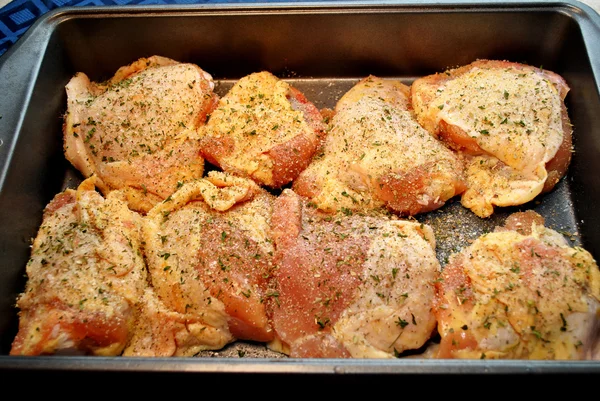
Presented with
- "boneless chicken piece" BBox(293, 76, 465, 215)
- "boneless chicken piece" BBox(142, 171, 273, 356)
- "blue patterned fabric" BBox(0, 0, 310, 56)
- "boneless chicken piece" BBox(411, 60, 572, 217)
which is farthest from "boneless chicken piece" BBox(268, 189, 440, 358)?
"blue patterned fabric" BBox(0, 0, 310, 56)

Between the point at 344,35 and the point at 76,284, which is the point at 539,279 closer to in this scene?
the point at 344,35

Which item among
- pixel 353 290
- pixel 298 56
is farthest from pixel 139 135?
pixel 353 290

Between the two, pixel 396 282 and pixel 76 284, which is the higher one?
pixel 76 284

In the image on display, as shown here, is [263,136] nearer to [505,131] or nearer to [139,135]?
[139,135]

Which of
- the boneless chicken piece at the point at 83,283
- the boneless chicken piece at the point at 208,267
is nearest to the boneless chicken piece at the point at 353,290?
the boneless chicken piece at the point at 208,267

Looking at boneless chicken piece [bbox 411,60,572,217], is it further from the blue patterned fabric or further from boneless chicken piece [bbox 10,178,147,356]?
boneless chicken piece [bbox 10,178,147,356]

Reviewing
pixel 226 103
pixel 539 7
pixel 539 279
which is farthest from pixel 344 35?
pixel 539 279

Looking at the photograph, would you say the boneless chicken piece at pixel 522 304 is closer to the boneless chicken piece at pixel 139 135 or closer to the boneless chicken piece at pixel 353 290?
the boneless chicken piece at pixel 353 290
